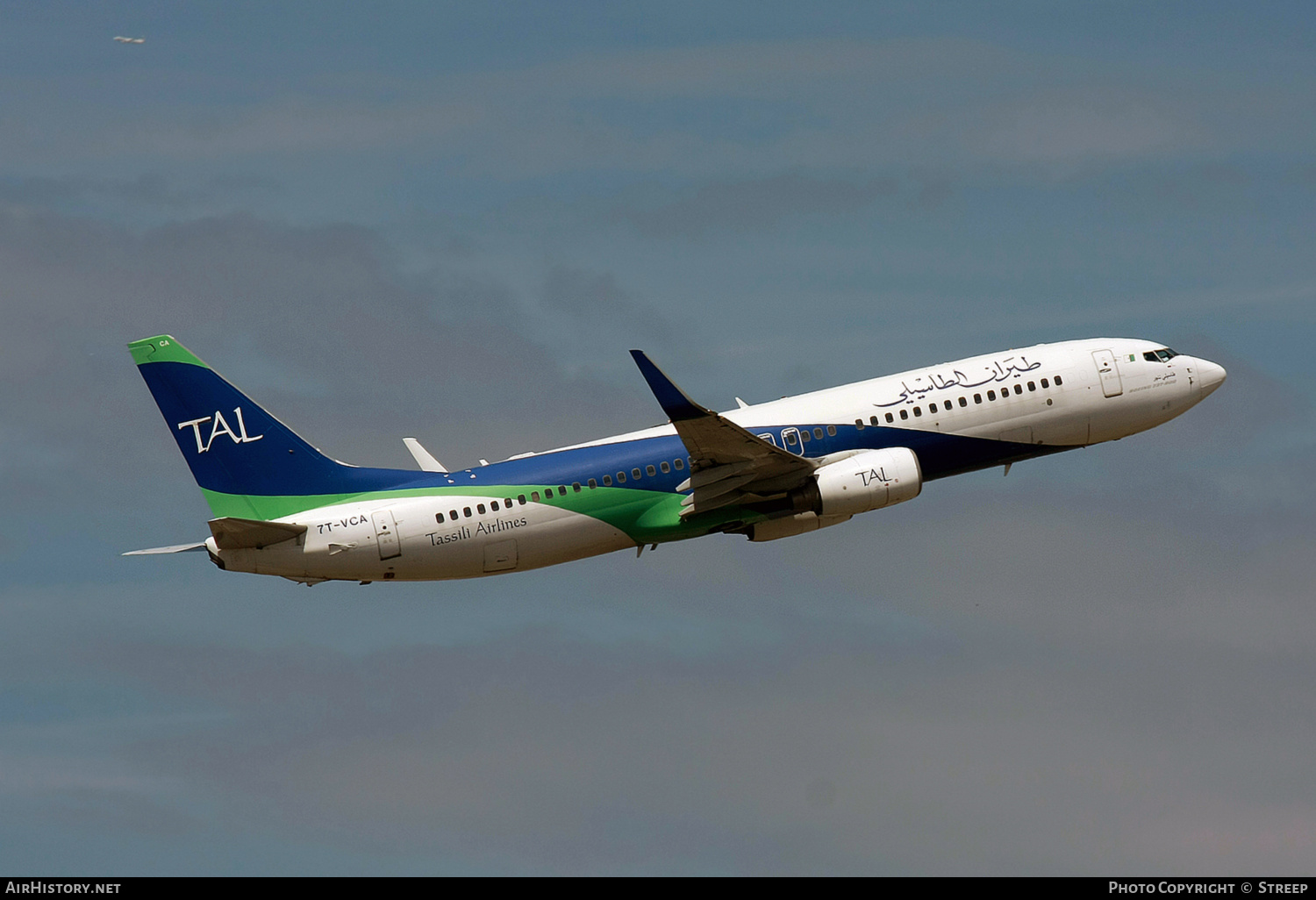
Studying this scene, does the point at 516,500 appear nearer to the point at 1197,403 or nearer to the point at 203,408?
the point at 203,408

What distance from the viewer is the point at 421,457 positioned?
253 ft

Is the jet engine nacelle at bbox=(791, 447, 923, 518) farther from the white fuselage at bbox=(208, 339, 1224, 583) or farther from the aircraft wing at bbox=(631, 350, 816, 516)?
the white fuselage at bbox=(208, 339, 1224, 583)

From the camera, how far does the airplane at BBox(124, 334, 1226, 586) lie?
7181 centimetres

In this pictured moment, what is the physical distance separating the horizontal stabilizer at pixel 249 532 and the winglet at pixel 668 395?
48.0ft

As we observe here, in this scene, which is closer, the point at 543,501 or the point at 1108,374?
the point at 543,501

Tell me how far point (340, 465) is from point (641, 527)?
12.0 m

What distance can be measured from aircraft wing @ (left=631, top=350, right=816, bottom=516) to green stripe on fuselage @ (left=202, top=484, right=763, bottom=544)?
1.03 meters

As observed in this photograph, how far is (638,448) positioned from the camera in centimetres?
7400

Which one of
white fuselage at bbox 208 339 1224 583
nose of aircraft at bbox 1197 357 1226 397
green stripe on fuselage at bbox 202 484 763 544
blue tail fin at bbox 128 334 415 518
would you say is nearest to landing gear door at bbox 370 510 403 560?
white fuselage at bbox 208 339 1224 583

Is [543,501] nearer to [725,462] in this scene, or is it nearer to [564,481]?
[564,481]

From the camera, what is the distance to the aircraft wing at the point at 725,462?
69750mm

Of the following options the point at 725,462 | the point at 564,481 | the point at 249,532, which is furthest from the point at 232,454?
the point at 725,462

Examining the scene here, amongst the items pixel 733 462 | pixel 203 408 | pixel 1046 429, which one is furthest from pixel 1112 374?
pixel 203 408

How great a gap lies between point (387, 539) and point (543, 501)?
612 centimetres
